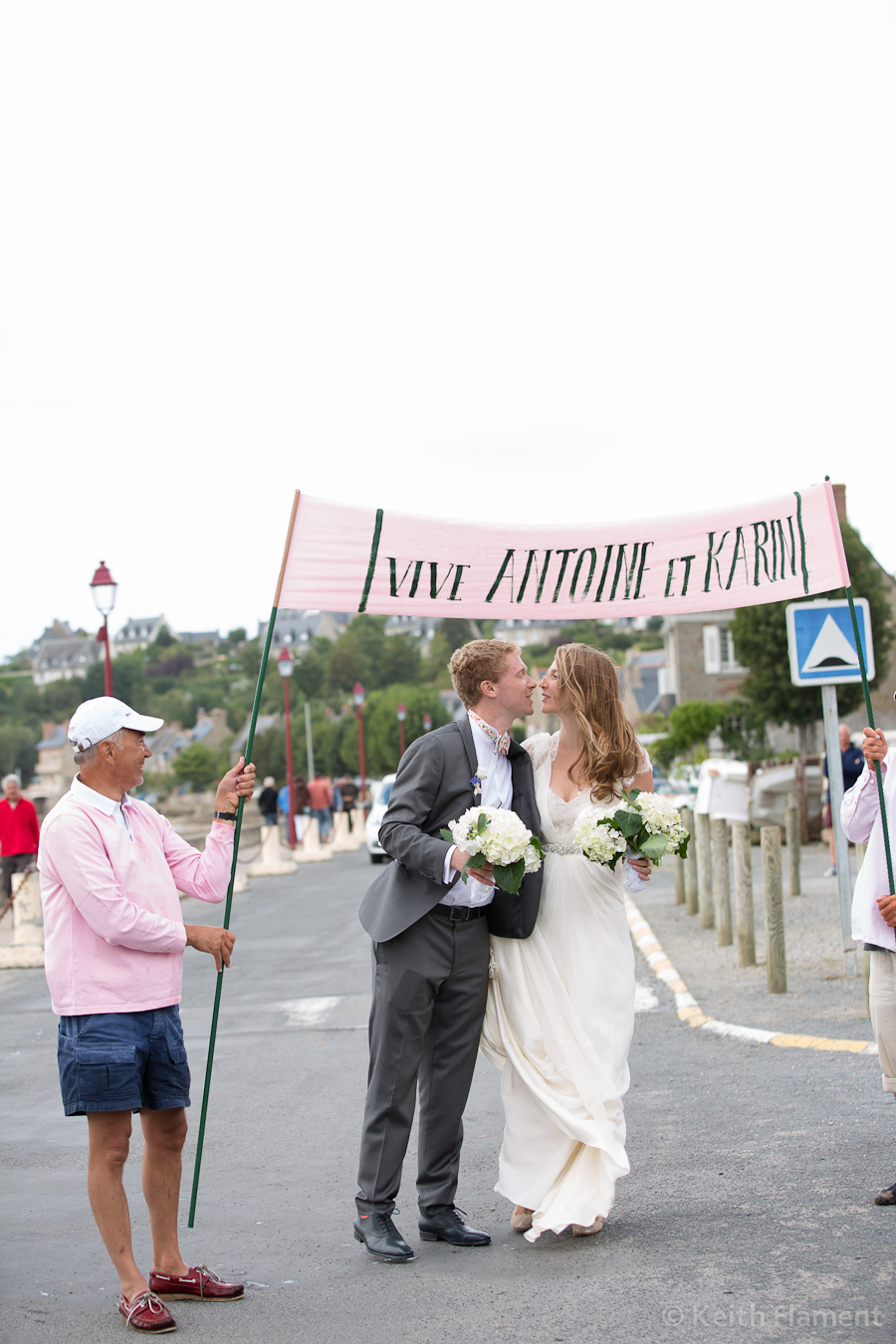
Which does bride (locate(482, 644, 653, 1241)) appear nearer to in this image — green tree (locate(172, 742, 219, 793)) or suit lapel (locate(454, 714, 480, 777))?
suit lapel (locate(454, 714, 480, 777))

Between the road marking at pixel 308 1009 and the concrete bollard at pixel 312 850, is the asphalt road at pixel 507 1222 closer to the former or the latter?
the road marking at pixel 308 1009

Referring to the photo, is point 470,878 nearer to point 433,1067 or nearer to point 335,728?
point 433,1067

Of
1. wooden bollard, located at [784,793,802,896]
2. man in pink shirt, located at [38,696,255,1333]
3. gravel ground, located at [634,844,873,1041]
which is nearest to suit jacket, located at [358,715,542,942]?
man in pink shirt, located at [38,696,255,1333]

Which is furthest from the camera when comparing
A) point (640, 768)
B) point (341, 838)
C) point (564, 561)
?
point (341, 838)

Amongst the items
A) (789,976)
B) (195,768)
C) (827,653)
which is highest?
(827,653)

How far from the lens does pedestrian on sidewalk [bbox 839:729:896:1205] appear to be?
5.16 m

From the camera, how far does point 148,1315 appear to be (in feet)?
13.6

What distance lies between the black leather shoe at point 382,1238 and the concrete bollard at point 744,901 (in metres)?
6.71

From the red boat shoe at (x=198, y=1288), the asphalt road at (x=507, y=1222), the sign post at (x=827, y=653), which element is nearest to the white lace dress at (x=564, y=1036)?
the asphalt road at (x=507, y=1222)

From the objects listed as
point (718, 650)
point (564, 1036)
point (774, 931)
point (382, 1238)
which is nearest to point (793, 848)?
point (774, 931)

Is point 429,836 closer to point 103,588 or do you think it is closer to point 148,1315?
point 148,1315

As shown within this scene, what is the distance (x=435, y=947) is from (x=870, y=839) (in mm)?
1911

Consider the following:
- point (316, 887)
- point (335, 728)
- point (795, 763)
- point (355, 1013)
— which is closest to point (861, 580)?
point (795, 763)

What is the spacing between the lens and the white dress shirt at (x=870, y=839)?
206 inches
